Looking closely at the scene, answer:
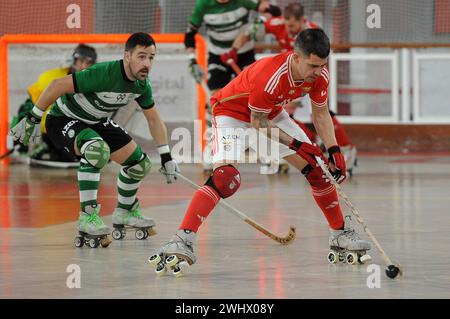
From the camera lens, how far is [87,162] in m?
7.79

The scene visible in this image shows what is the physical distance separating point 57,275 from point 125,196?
1.69m

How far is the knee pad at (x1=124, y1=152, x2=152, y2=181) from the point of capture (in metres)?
8.02

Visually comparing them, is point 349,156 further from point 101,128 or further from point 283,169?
point 101,128

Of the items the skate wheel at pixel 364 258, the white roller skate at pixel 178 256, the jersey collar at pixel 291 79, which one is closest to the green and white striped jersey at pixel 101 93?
the jersey collar at pixel 291 79

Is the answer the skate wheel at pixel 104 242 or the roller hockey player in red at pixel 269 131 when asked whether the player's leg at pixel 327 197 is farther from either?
the skate wheel at pixel 104 242

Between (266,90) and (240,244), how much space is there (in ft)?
4.74

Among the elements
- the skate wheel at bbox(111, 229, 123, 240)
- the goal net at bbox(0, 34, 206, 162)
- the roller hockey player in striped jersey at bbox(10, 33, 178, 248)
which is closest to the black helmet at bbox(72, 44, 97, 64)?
the roller hockey player in striped jersey at bbox(10, 33, 178, 248)

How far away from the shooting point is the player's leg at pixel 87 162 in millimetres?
7629

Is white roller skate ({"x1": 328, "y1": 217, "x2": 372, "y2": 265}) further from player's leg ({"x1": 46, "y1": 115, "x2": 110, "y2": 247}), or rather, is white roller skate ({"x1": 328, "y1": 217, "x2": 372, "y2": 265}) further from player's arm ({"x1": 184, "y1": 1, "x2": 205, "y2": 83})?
player's arm ({"x1": 184, "y1": 1, "x2": 205, "y2": 83})

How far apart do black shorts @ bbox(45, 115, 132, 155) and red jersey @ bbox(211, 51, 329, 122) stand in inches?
40.4

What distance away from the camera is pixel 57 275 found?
6.51 m

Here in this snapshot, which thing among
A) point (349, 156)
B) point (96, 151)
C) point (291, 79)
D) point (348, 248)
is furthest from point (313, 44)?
point (349, 156)
